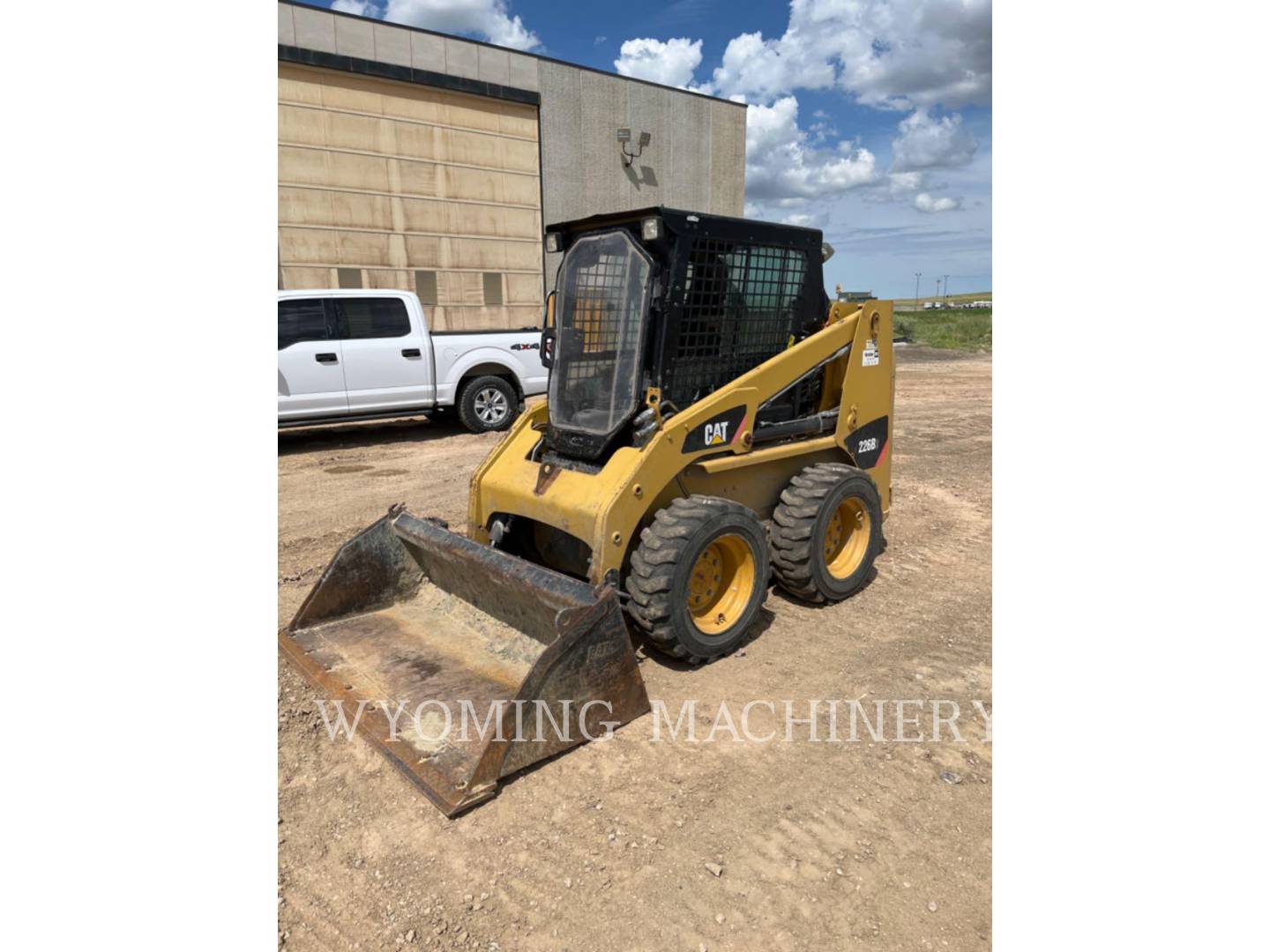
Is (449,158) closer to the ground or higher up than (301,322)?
higher up

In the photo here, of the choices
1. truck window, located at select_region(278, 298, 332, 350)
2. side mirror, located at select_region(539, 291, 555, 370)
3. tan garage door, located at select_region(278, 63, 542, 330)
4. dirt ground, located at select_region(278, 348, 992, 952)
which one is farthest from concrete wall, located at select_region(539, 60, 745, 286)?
dirt ground, located at select_region(278, 348, 992, 952)

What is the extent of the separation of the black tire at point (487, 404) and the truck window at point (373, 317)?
119 centimetres

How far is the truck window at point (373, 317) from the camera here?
377 inches

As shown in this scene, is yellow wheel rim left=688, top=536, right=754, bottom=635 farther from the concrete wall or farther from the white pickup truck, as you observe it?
the concrete wall

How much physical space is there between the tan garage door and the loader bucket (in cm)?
1264

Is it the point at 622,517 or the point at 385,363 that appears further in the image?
the point at 385,363

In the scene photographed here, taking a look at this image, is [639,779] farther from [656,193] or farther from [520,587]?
[656,193]

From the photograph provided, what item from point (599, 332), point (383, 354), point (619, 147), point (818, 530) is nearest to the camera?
point (599, 332)

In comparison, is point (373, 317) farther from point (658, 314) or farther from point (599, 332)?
point (658, 314)

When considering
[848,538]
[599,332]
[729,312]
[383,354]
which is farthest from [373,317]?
[848,538]

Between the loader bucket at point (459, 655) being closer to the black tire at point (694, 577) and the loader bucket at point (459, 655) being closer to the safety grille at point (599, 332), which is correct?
the black tire at point (694, 577)

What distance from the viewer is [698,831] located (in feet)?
9.31

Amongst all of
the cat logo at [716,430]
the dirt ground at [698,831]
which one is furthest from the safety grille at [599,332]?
the dirt ground at [698,831]

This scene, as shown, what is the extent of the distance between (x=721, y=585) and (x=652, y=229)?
6.29 feet
